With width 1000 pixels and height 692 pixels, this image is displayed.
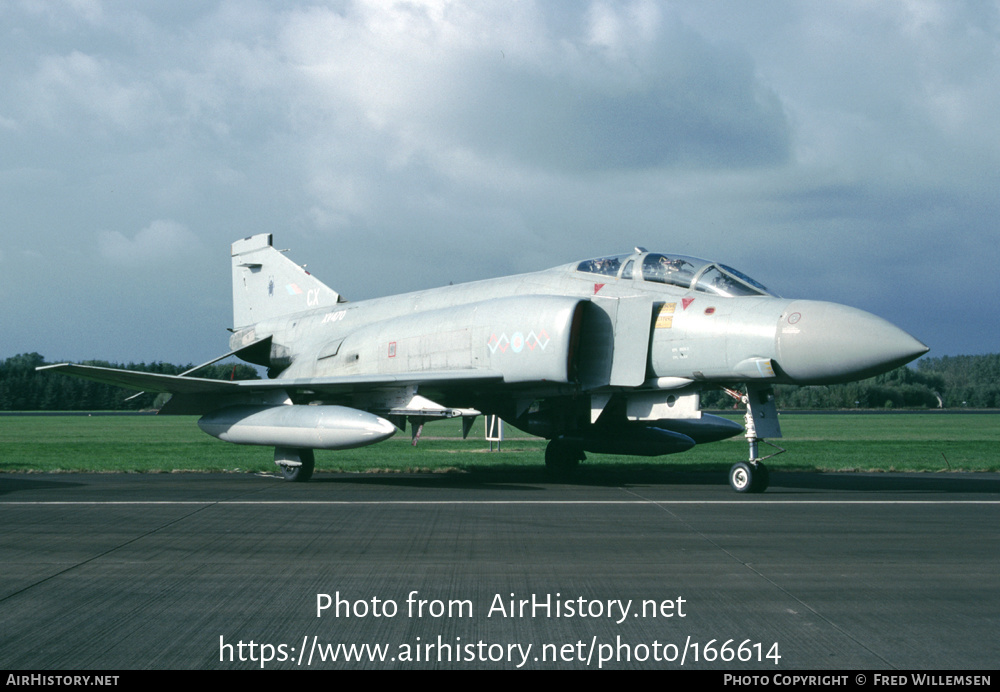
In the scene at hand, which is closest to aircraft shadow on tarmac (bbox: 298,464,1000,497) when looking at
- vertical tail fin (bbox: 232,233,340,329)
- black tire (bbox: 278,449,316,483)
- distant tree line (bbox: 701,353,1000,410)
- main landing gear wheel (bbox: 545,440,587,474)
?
main landing gear wheel (bbox: 545,440,587,474)

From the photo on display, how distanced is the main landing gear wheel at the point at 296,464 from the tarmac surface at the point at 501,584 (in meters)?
3.26

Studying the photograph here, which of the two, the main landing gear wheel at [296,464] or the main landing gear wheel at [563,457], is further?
the main landing gear wheel at [563,457]

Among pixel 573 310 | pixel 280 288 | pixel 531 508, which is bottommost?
pixel 531 508

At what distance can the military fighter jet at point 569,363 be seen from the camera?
10.8 meters

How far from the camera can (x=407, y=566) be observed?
6102mm

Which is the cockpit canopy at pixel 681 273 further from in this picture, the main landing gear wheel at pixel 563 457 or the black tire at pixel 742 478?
the main landing gear wheel at pixel 563 457

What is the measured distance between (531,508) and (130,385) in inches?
340

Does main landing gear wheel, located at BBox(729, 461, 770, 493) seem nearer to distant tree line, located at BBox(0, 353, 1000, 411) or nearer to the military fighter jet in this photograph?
the military fighter jet

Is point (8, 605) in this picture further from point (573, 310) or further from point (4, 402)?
point (4, 402)

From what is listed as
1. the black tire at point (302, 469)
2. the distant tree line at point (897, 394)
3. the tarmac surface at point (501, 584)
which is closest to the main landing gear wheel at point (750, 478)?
the tarmac surface at point (501, 584)

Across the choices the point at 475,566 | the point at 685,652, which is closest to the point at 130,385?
the point at 475,566

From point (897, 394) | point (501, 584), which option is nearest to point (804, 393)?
point (897, 394)

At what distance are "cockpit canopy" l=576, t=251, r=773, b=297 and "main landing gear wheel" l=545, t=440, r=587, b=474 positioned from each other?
3.46m

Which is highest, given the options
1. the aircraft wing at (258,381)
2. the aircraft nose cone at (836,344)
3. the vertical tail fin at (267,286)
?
the vertical tail fin at (267,286)
